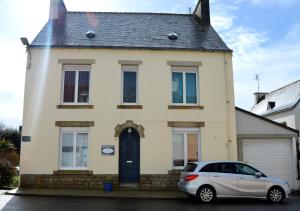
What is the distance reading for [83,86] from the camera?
15.7 meters

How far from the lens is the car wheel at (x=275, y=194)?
12.0 m

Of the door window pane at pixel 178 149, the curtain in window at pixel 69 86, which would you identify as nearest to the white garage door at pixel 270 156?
the door window pane at pixel 178 149

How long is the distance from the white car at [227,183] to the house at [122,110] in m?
3.15

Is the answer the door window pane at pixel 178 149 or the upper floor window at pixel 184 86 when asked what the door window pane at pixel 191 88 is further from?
the door window pane at pixel 178 149

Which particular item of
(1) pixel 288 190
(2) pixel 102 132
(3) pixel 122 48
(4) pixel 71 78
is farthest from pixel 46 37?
(1) pixel 288 190

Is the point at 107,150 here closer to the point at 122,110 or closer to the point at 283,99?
the point at 122,110

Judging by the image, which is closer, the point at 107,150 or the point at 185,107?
the point at 107,150

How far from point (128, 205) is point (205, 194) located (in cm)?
285

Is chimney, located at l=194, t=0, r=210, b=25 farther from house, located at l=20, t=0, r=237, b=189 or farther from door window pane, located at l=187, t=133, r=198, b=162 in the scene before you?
door window pane, located at l=187, t=133, r=198, b=162

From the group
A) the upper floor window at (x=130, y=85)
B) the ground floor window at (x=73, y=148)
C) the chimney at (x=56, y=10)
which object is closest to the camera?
the ground floor window at (x=73, y=148)

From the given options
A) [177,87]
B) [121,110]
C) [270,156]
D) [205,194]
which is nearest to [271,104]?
[270,156]

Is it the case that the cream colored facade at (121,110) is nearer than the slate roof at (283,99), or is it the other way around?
the cream colored facade at (121,110)

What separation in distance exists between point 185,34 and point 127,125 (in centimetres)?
613

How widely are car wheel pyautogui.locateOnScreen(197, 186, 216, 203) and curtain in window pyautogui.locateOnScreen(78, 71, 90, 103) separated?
7092mm
